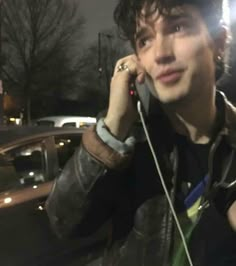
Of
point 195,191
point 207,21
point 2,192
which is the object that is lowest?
point 2,192

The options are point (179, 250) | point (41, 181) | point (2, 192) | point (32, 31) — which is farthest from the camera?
point (32, 31)

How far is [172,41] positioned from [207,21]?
0.13 m

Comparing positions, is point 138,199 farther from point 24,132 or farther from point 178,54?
point 24,132

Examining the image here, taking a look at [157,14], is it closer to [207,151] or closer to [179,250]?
[207,151]

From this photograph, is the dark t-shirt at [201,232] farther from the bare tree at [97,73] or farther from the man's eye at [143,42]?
the bare tree at [97,73]

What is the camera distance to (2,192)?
17.1 feet

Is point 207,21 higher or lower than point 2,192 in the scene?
higher

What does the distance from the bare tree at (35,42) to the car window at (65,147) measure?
26.6 meters

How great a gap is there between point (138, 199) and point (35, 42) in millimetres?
31721

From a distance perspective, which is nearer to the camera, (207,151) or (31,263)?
(207,151)

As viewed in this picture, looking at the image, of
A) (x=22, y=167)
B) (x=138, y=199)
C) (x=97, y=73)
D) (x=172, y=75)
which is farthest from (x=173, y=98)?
(x=97, y=73)

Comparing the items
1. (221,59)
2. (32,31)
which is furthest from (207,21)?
(32,31)

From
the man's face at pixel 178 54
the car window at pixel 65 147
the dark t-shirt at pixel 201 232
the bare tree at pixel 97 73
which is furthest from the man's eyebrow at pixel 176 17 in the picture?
the bare tree at pixel 97 73

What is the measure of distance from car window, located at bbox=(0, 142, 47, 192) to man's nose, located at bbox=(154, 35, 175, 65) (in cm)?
377
